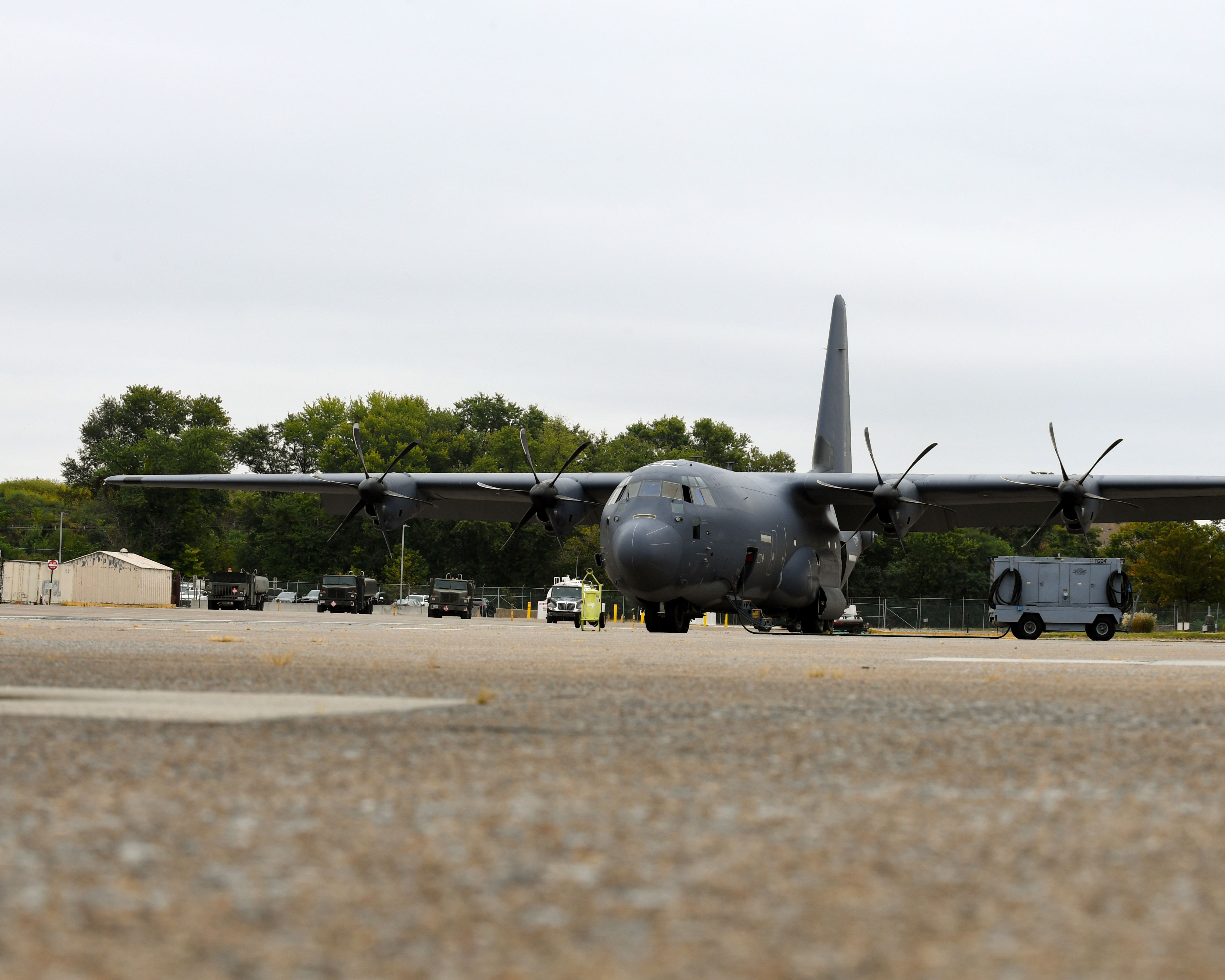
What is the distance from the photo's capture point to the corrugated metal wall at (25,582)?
6469cm

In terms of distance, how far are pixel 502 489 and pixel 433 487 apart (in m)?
2.10

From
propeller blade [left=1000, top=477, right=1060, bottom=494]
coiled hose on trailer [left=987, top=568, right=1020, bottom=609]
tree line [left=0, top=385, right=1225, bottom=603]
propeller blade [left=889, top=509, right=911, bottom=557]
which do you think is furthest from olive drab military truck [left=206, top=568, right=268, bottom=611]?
propeller blade [left=1000, top=477, right=1060, bottom=494]

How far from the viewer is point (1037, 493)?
95.1 ft

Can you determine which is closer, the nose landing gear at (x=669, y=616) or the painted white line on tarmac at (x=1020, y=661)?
the painted white line on tarmac at (x=1020, y=661)

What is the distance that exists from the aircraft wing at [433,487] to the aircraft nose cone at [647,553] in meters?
6.23

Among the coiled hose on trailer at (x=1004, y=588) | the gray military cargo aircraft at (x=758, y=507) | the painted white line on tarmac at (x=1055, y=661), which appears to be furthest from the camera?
the coiled hose on trailer at (x=1004, y=588)

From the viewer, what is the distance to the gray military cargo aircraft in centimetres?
2366

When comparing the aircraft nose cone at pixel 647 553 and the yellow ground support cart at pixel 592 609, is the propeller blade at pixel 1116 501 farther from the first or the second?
the yellow ground support cart at pixel 592 609

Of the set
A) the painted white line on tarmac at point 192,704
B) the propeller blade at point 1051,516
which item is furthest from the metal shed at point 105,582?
the painted white line on tarmac at point 192,704

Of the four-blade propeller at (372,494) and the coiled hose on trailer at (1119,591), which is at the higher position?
the four-blade propeller at (372,494)

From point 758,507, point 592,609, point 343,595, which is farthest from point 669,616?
point 343,595

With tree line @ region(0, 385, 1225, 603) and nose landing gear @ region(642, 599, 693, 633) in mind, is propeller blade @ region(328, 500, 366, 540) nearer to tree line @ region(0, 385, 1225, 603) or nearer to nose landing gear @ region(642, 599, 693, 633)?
nose landing gear @ region(642, 599, 693, 633)

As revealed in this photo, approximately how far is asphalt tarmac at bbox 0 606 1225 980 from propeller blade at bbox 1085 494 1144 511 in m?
23.6

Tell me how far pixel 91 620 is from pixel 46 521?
309 ft
